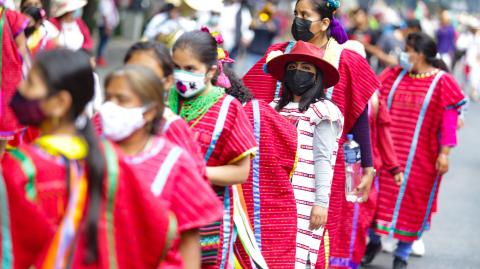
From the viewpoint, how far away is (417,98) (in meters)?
8.09

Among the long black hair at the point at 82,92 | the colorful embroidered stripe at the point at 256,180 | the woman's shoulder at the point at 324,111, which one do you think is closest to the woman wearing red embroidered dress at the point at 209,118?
the colorful embroidered stripe at the point at 256,180

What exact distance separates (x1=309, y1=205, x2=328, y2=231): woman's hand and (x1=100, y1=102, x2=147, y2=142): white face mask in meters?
2.32

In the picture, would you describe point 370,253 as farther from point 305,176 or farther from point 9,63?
point 9,63

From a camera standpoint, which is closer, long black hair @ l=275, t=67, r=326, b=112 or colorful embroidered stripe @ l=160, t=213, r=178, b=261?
colorful embroidered stripe @ l=160, t=213, r=178, b=261

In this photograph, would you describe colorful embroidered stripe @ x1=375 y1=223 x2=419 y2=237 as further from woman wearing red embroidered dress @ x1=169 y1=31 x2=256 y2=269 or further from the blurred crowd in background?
woman wearing red embroidered dress @ x1=169 y1=31 x2=256 y2=269

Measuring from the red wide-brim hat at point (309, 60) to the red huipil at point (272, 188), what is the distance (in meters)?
0.45

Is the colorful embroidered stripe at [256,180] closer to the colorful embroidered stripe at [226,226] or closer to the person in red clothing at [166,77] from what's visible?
the colorful embroidered stripe at [226,226]

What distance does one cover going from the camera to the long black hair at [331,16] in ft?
20.2

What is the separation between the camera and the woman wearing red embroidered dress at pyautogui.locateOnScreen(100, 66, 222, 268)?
351 centimetres

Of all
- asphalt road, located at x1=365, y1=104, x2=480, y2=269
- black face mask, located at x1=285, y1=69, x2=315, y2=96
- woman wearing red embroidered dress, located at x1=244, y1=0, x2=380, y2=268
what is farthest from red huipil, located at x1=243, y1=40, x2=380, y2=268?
asphalt road, located at x1=365, y1=104, x2=480, y2=269

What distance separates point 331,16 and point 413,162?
89.7 inches

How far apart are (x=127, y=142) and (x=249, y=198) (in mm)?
1905

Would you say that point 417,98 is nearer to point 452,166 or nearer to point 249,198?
point 249,198

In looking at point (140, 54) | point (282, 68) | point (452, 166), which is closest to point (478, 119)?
point (452, 166)
